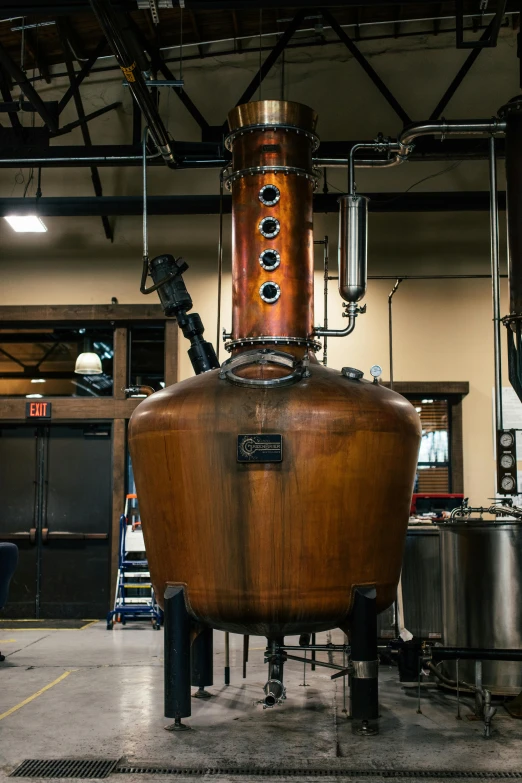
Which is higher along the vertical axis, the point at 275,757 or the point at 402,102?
the point at 402,102

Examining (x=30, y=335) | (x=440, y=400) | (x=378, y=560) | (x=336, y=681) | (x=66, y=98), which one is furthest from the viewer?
(x=30, y=335)

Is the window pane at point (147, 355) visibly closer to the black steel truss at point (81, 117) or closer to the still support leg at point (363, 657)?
the black steel truss at point (81, 117)

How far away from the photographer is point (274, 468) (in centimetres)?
407

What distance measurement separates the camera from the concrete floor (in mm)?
3992

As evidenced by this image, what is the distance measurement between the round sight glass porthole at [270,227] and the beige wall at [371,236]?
426 cm

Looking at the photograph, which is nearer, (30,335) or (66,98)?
(66,98)

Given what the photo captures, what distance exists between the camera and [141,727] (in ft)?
15.0

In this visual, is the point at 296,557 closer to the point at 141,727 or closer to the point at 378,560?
the point at 378,560

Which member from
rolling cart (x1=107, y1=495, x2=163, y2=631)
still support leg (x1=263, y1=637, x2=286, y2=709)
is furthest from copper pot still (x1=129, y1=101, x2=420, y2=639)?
rolling cart (x1=107, y1=495, x2=163, y2=631)

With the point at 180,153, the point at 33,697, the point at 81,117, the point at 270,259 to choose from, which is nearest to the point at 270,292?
the point at 270,259

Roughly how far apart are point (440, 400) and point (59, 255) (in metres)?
4.49

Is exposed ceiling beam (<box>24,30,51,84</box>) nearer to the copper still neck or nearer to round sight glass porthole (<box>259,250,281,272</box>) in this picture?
the copper still neck

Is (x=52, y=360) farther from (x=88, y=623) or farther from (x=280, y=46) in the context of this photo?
(x=280, y=46)

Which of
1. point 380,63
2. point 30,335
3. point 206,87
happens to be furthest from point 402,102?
point 30,335
